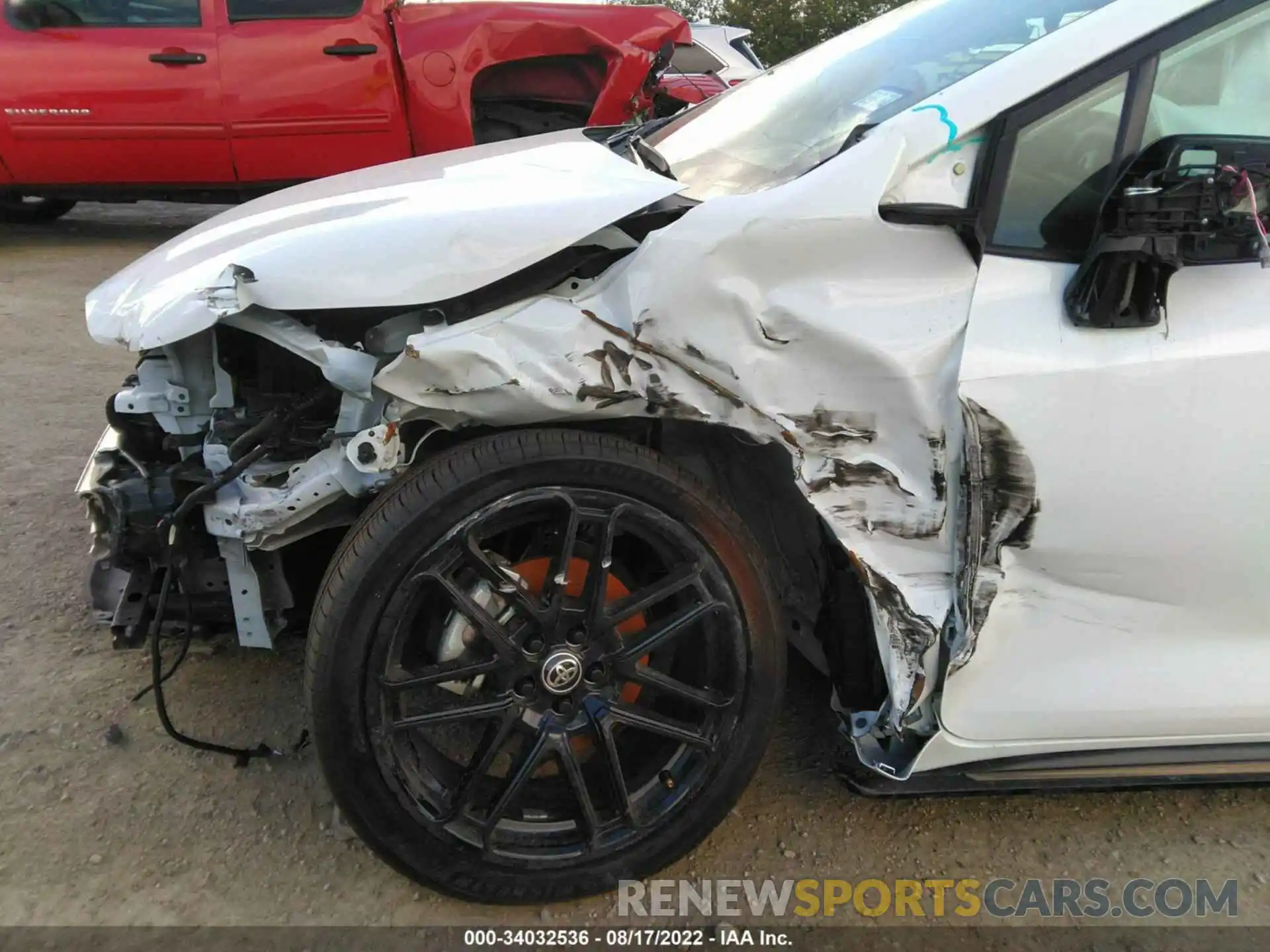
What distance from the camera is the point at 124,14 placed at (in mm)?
5754

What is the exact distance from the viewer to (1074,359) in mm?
1622

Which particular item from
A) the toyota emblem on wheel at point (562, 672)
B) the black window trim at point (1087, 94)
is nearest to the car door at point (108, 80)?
the toyota emblem on wheel at point (562, 672)

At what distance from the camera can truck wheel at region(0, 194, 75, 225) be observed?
7395 mm

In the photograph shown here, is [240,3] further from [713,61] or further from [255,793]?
[255,793]

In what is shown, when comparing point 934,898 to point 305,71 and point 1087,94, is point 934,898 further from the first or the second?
point 305,71

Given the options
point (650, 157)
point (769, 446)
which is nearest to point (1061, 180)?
point (769, 446)

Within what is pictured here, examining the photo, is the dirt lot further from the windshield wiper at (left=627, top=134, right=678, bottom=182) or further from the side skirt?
the windshield wiper at (left=627, top=134, right=678, bottom=182)

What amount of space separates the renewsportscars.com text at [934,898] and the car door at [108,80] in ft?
18.4

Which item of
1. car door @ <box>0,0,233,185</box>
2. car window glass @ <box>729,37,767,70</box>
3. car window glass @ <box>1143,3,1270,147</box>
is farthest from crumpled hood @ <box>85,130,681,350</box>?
car window glass @ <box>729,37,767,70</box>

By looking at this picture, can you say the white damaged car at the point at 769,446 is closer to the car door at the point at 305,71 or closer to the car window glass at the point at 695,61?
the car door at the point at 305,71

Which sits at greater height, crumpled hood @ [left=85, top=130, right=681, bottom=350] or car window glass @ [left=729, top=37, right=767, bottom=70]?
crumpled hood @ [left=85, top=130, right=681, bottom=350]

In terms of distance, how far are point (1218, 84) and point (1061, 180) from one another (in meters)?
0.35

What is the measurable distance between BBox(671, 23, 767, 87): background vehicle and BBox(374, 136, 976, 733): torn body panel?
226 inches

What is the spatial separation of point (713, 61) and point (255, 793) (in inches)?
255
